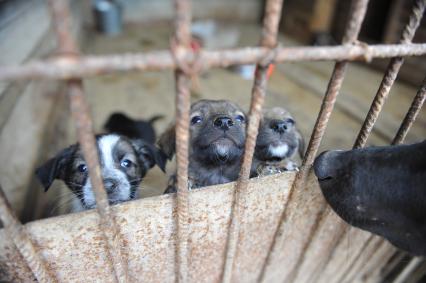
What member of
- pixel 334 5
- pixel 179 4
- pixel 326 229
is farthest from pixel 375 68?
pixel 179 4

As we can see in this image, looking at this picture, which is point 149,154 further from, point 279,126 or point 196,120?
point 279,126

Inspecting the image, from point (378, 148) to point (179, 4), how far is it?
105 centimetres

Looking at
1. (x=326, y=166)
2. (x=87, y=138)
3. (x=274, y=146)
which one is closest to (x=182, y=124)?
(x=87, y=138)

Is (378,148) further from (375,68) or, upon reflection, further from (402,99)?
(375,68)

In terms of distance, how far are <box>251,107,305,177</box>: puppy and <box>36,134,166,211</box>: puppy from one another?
691 mm

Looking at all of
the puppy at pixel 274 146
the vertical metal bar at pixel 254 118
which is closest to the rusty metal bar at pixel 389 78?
the vertical metal bar at pixel 254 118

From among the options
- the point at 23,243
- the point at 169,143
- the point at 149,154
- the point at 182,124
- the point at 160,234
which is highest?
the point at 169,143

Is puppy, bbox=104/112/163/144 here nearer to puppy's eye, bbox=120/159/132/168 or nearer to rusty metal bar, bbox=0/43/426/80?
puppy's eye, bbox=120/159/132/168

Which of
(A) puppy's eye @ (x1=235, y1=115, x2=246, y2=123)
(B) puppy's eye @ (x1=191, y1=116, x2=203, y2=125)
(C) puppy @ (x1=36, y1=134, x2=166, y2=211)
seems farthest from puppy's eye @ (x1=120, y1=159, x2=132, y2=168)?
(A) puppy's eye @ (x1=235, y1=115, x2=246, y2=123)

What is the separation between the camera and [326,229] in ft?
6.15

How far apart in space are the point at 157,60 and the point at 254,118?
43cm

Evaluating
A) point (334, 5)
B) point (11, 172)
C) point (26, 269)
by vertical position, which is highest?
point (334, 5)

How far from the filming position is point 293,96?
545cm

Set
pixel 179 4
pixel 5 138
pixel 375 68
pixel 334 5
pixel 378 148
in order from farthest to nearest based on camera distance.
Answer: pixel 334 5 < pixel 375 68 < pixel 5 138 < pixel 378 148 < pixel 179 4
